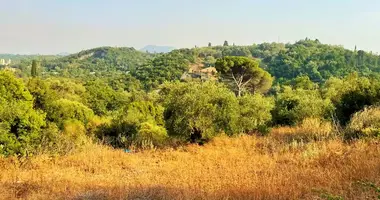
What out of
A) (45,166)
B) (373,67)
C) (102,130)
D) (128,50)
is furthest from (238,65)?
(128,50)

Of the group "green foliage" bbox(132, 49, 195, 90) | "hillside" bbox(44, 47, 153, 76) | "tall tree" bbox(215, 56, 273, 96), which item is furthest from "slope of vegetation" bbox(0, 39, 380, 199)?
"hillside" bbox(44, 47, 153, 76)

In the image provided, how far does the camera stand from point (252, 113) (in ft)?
59.8

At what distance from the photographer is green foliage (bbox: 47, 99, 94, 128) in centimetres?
2294

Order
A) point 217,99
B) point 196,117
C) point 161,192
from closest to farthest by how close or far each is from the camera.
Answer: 1. point 161,192
2. point 196,117
3. point 217,99

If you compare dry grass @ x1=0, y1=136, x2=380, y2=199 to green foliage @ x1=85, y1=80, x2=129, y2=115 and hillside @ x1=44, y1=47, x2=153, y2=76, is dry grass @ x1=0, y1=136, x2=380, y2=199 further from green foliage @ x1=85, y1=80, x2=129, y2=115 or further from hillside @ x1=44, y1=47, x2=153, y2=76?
hillside @ x1=44, y1=47, x2=153, y2=76

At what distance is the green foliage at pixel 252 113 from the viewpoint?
53.9 feet

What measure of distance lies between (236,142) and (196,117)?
7.63 feet

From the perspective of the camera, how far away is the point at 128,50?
185375 mm

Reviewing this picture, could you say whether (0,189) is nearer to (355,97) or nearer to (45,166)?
(45,166)

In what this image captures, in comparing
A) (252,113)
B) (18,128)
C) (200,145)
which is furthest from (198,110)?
(18,128)

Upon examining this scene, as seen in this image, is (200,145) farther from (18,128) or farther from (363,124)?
(18,128)

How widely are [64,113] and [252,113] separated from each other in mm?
13126

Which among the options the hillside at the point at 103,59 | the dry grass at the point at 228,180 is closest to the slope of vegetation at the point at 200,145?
the dry grass at the point at 228,180

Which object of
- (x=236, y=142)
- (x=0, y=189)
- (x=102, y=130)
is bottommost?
(x=102, y=130)
